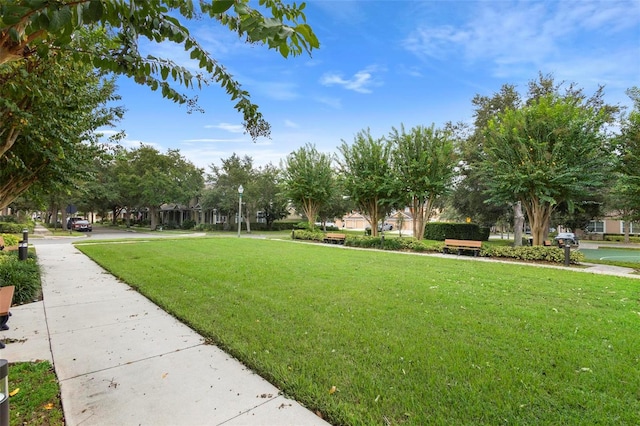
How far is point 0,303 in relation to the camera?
374cm

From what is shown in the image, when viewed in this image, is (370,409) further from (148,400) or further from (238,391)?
(148,400)

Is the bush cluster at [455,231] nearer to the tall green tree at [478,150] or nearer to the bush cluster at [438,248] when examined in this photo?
the tall green tree at [478,150]

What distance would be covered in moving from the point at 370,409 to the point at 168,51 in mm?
3485

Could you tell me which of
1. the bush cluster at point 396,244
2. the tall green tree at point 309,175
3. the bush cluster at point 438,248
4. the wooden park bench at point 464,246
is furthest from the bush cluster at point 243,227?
the wooden park bench at point 464,246

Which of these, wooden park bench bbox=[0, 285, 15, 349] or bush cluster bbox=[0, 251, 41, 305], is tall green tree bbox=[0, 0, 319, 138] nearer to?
wooden park bench bbox=[0, 285, 15, 349]

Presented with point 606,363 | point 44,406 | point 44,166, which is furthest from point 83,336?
point 606,363

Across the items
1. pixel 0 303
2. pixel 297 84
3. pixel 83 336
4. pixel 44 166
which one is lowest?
pixel 83 336

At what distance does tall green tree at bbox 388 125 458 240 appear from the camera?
51.8 ft

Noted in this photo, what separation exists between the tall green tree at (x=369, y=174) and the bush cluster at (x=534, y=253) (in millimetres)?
5768

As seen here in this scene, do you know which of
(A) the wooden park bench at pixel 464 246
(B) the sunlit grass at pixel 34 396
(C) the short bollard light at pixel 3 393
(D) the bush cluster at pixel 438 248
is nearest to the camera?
(C) the short bollard light at pixel 3 393

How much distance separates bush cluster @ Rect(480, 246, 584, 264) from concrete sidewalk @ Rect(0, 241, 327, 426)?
12169 mm

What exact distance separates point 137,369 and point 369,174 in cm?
1585

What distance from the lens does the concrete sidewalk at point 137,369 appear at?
8.32 feet

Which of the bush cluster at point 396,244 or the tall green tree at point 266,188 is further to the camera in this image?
the tall green tree at point 266,188
